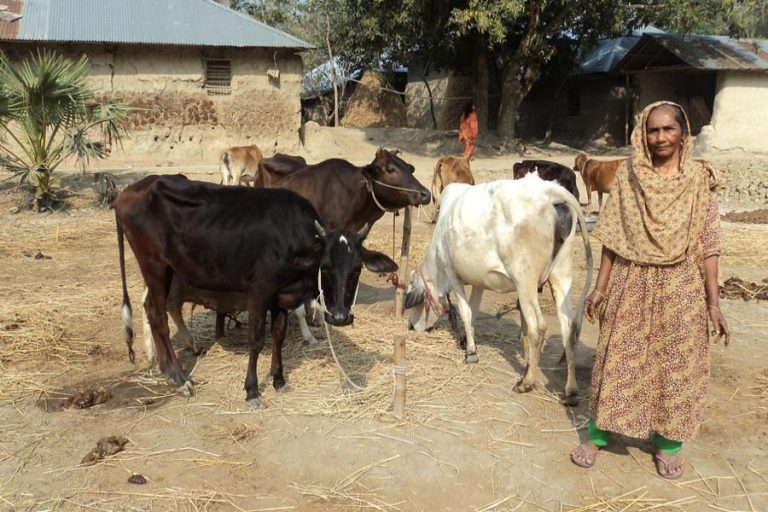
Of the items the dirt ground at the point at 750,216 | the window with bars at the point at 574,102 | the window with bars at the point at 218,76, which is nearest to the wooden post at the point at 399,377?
the dirt ground at the point at 750,216

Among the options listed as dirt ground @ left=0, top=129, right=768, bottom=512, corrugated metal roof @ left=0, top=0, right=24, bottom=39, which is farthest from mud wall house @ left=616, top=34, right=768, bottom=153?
corrugated metal roof @ left=0, top=0, right=24, bottom=39

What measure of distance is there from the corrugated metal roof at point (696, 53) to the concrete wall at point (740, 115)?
472 mm

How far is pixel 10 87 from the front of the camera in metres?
11.5

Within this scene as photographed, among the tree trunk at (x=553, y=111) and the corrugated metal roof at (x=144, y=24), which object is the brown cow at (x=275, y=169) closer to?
the corrugated metal roof at (x=144, y=24)

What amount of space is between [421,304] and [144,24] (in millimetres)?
15728

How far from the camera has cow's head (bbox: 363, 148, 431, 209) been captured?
6520 mm

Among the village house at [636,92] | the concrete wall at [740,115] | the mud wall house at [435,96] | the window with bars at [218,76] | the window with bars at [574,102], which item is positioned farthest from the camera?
the window with bars at [574,102]

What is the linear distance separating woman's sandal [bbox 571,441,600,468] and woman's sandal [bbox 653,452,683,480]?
0.35m

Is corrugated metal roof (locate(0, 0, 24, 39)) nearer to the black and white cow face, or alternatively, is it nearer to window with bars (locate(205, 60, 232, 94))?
window with bars (locate(205, 60, 232, 94))

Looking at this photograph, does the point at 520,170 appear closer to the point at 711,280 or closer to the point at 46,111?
the point at 711,280

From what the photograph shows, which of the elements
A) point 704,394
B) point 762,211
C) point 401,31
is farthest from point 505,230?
point 401,31

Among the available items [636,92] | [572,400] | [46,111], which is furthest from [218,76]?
[572,400]

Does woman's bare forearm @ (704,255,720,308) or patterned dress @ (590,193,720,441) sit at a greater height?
woman's bare forearm @ (704,255,720,308)

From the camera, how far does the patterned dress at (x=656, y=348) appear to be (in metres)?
3.53
